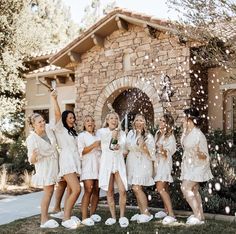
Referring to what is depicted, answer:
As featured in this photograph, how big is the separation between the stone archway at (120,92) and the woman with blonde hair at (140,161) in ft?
15.2

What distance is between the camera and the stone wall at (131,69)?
10.8 metres

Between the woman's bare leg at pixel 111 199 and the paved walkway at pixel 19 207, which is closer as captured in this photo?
the woman's bare leg at pixel 111 199

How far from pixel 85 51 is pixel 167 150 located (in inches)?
287

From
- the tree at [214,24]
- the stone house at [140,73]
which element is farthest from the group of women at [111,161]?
the stone house at [140,73]

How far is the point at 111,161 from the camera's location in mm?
6336

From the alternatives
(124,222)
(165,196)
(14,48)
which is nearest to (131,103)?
(165,196)

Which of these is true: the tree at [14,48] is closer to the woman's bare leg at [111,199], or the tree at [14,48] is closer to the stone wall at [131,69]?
the stone wall at [131,69]

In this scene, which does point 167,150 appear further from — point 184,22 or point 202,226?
point 184,22

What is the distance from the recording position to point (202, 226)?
19.5 ft

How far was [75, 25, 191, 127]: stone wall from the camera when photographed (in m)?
10.8

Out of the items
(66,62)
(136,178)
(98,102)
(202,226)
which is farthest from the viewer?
(66,62)

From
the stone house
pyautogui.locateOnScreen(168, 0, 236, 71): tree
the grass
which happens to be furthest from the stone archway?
the grass

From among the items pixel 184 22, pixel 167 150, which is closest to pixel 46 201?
pixel 167 150

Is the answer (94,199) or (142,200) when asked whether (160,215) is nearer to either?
(142,200)
